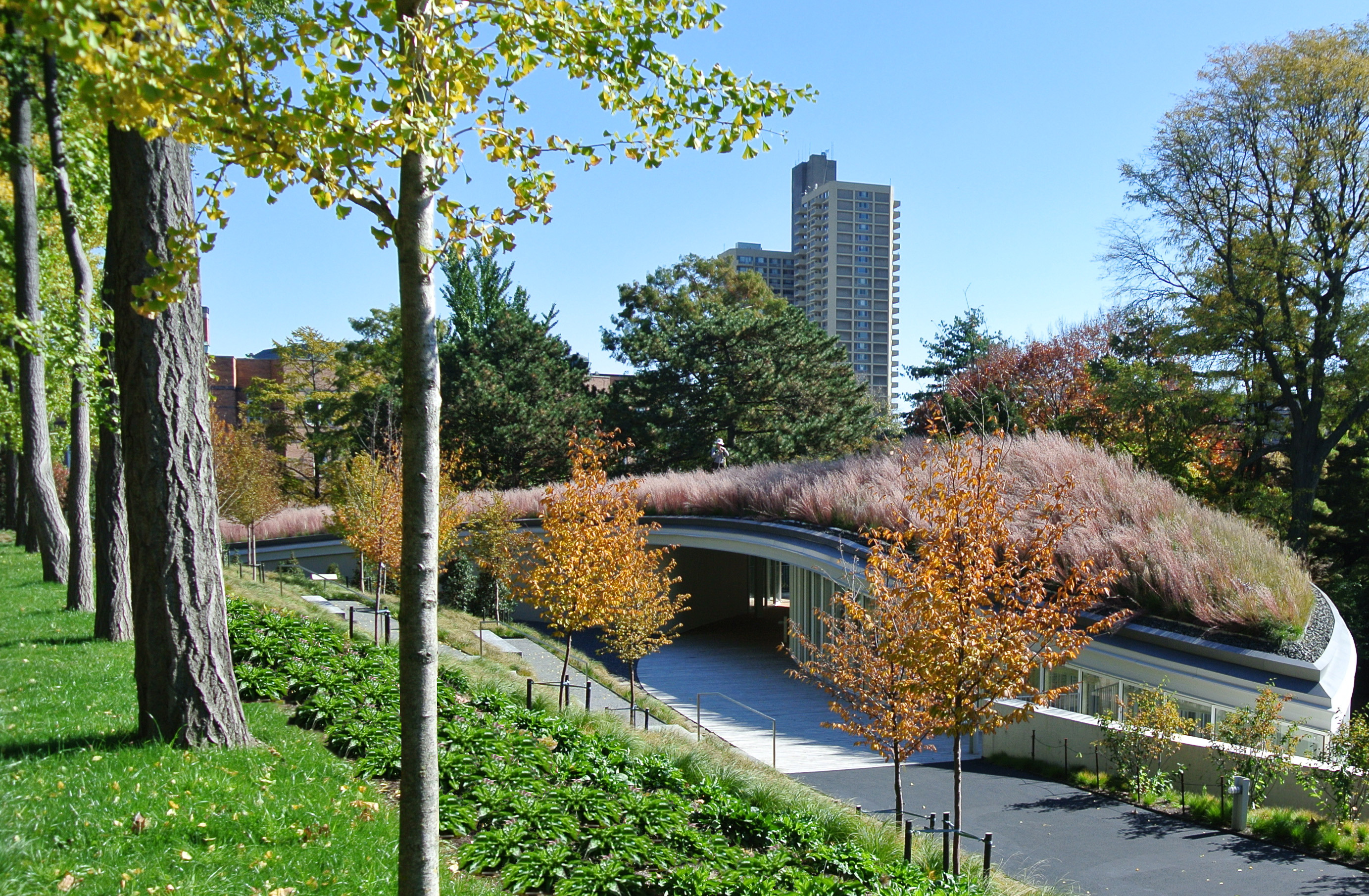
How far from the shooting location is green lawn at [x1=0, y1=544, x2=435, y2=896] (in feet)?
14.0

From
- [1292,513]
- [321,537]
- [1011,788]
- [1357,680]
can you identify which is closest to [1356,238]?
[1292,513]

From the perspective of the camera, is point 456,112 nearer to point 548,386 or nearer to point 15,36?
point 15,36

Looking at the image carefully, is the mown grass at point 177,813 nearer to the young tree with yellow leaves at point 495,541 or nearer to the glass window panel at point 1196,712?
the glass window panel at point 1196,712

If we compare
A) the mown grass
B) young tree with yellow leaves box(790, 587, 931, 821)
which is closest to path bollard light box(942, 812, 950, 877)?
young tree with yellow leaves box(790, 587, 931, 821)

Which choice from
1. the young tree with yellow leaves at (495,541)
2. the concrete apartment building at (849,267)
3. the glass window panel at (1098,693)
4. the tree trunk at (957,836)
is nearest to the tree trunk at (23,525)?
the young tree with yellow leaves at (495,541)

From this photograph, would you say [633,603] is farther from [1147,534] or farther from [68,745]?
[68,745]

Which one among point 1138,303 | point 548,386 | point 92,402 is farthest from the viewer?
point 548,386

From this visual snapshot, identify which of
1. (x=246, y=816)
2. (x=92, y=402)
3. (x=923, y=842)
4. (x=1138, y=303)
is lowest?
(x=923, y=842)

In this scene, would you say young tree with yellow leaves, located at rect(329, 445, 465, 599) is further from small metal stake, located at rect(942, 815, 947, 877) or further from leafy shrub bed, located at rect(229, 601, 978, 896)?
small metal stake, located at rect(942, 815, 947, 877)

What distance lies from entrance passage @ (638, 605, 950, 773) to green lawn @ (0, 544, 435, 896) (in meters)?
9.63

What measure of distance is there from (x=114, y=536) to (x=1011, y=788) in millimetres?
12262

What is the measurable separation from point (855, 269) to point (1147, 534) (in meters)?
101

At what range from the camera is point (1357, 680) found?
82.9 ft

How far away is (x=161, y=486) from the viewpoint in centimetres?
626
